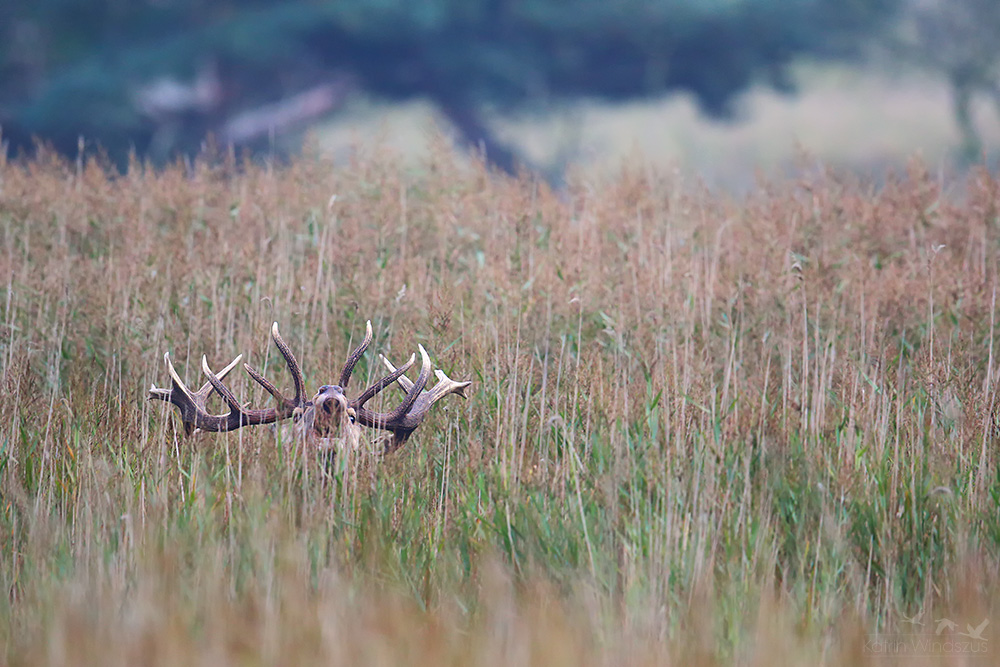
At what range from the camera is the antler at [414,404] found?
3.46 metres

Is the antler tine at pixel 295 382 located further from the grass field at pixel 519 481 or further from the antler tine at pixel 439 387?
the antler tine at pixel 439 387

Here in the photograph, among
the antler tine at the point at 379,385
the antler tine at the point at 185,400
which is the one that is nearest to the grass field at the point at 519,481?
the antler tine at the point at 185,400

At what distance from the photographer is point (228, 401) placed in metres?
3.33

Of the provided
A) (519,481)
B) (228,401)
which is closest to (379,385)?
(228,401)

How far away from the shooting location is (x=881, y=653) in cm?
232

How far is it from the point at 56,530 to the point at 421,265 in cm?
321

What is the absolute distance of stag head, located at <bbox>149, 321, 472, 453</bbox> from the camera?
3.24 m

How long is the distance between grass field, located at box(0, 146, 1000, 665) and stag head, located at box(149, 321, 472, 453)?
85 mm

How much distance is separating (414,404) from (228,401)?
2.24ft

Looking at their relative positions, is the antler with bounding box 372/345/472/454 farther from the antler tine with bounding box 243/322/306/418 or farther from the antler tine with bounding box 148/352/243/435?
the antler tine with bounding box 148/352/243/435

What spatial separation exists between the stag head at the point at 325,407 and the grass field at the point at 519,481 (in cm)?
9

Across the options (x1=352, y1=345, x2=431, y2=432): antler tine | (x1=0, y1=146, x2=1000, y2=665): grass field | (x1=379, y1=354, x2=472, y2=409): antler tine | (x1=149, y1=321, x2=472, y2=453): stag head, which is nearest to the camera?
(x1=0, y1=146, x2=1000, y2=665): grass field

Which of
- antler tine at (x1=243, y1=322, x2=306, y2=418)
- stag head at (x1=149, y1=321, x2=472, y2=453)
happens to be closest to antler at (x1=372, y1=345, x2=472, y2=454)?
stag head at (x1=149, y1=321, x2=472, y2=453)

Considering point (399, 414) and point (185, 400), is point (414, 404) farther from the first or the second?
point (185, 400)
